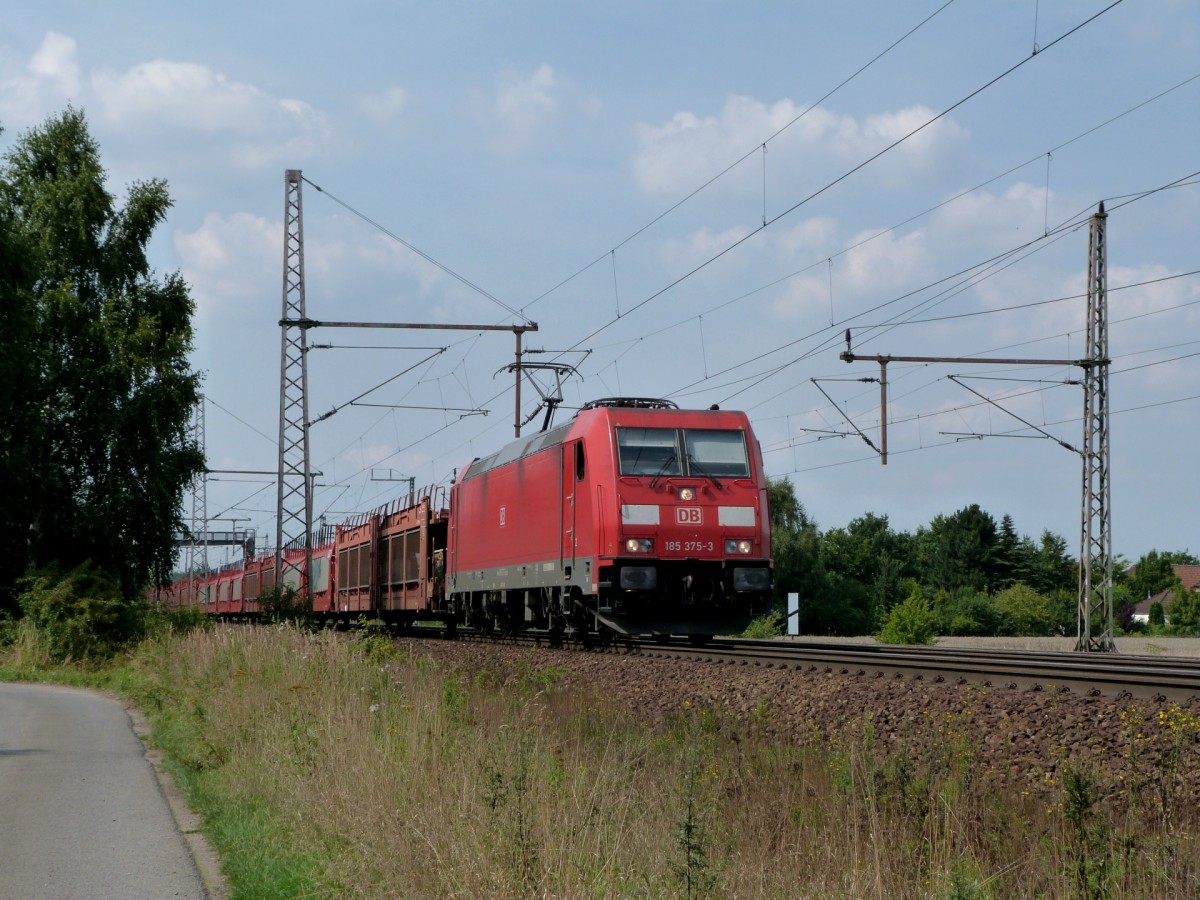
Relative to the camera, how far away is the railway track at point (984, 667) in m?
11.2

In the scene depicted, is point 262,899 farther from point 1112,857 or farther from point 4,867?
point 1112,857

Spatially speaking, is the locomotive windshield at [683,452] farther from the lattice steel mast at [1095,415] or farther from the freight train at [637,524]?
the lattice steel mast at [1095,415]

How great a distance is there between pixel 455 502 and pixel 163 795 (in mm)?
19326

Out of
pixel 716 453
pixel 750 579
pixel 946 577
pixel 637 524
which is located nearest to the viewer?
pixel 637 524

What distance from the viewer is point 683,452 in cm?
2111

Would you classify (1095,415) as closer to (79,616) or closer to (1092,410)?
(1092,410)

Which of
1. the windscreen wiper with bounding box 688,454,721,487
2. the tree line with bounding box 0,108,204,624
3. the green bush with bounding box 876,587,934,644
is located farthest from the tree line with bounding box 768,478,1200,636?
the windscreen wiper with bounding box 688,454,721,487

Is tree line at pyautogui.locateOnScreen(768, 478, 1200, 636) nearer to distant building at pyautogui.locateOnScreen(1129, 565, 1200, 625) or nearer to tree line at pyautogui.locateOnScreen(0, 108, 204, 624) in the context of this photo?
distant building at pyautogui.locateOnScreen(1129, 565, 1200, 625)

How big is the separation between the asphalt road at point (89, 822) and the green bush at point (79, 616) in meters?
11.7

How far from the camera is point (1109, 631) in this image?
92.2ft

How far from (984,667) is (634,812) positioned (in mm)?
8533

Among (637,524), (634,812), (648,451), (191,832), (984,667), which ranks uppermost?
(648,451)

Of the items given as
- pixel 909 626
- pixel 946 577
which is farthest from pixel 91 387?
pixel 946 577

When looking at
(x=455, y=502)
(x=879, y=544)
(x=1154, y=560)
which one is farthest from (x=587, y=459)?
(x=1154, y=560)
